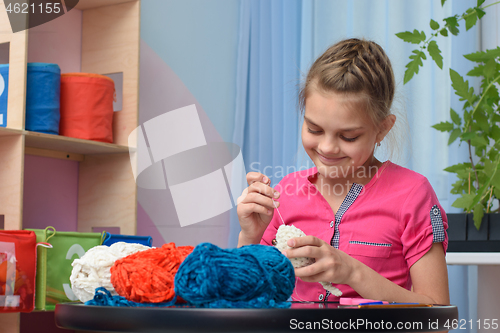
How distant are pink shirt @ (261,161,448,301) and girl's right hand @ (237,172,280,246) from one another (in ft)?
0.44

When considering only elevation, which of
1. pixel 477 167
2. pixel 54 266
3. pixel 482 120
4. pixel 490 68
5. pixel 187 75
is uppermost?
pixel 187 75

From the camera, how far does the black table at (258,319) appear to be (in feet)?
1.35

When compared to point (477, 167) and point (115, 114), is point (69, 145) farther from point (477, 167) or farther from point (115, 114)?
point (477, 167)

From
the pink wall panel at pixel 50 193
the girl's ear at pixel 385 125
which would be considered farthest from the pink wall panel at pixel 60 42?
the girl's ear at pixel 385 125

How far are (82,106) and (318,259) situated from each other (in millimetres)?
1168

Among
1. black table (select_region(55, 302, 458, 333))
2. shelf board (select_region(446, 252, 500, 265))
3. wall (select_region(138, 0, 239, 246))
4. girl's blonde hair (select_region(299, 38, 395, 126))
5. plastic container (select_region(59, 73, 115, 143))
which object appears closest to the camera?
black table (select_region(55, 302, 458, 333))

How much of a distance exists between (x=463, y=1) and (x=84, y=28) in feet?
4.54

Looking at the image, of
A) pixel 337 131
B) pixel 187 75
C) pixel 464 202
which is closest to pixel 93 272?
pixel 337 131

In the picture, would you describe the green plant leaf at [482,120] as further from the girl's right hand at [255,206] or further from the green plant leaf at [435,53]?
the girl's right hand at [255,206]

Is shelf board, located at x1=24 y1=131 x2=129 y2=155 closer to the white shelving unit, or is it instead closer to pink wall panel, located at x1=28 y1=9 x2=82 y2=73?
the white shelving unit

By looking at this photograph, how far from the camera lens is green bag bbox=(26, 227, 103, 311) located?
4.17 ft

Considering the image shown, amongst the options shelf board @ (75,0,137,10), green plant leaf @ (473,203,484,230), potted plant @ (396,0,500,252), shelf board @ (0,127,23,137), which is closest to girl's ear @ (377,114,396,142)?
potted plant @ (396,0,500,252)

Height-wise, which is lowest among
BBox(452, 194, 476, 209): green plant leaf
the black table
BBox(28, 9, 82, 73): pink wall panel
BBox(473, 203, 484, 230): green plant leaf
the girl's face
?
the black table

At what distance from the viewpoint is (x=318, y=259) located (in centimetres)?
63
